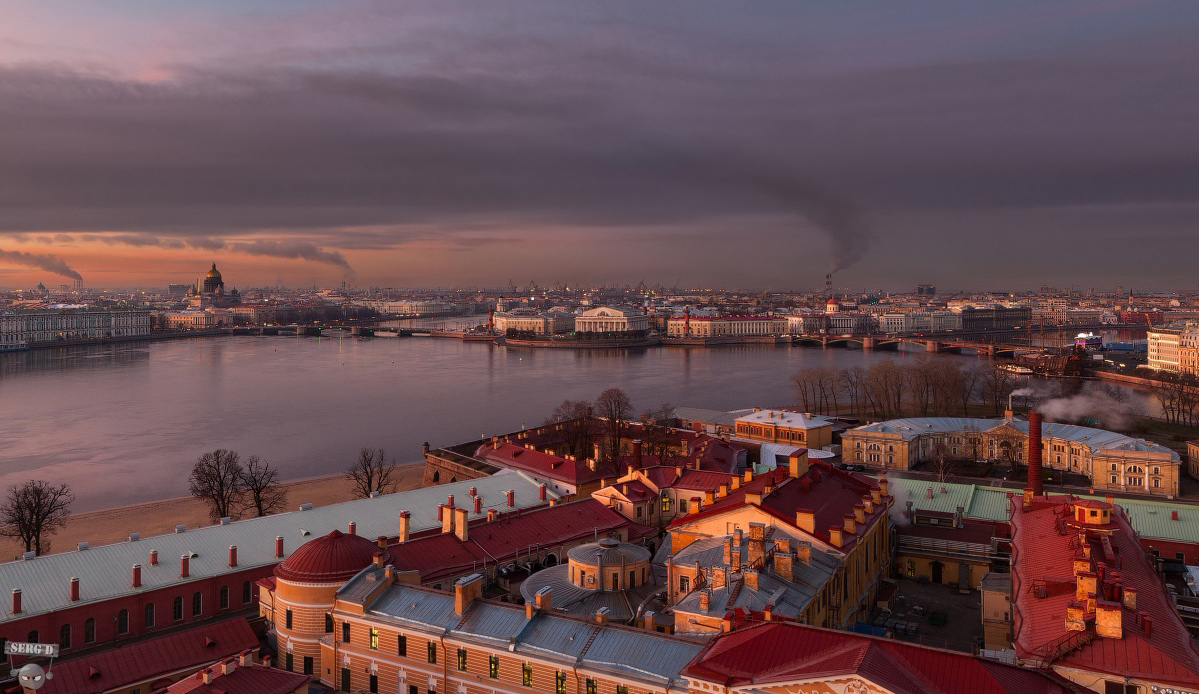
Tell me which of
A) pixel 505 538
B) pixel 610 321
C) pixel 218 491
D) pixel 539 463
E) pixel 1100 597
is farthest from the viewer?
pixel 610 321

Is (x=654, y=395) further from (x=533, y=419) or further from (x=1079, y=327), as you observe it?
(x=1079, y=327)

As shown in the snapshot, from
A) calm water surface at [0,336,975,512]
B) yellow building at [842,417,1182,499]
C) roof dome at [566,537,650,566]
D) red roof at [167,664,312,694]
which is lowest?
calm water surface at [0,336,975,512]

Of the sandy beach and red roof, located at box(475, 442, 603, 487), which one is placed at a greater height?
red roof, located at box(475, 442, 603, 487)

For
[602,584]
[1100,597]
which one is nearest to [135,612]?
[602,584]

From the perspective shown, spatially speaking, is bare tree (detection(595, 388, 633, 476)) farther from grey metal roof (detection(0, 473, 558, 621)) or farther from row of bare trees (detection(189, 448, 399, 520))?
row of bare trees (detection(189, 448, 399, 520))

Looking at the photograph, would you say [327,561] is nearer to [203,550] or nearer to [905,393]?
[203,550]

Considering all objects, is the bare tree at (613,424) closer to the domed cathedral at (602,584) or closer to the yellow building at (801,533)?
the yellow building at (801,533)

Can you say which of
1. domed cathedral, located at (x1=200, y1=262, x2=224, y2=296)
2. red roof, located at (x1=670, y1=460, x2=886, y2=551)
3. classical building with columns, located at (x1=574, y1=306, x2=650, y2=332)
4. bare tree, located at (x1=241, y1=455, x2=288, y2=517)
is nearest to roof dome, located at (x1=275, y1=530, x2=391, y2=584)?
red roof, located at (x1=670, y1=460, x2=886, y2=551)
